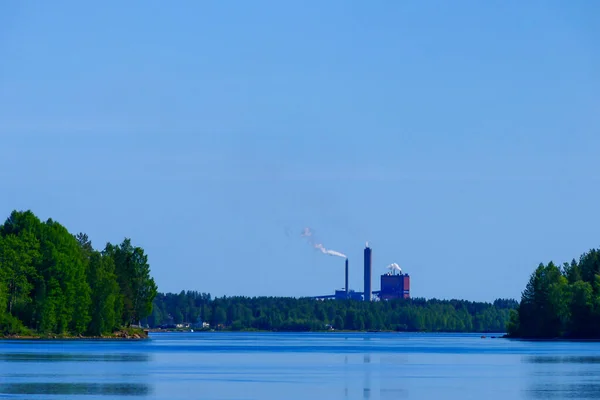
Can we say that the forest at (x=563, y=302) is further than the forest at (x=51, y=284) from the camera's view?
Yes

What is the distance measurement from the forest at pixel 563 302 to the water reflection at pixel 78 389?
119m

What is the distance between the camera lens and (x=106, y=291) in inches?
5674

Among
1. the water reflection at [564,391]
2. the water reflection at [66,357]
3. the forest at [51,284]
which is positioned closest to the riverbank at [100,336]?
the forest at [51,284]

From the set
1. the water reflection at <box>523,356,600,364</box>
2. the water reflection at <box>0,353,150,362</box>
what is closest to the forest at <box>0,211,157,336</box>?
the water reflection at <box>0,353,150,362</box>

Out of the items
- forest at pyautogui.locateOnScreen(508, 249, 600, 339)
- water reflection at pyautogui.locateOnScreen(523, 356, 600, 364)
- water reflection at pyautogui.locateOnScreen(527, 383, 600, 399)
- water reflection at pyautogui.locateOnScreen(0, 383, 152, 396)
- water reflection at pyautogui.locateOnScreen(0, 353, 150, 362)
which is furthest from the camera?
forest at pyautogui.locateOnScreen(508, 249, 600, 339)

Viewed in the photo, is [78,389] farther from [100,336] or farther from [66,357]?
[100,336]

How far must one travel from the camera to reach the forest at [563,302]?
174m

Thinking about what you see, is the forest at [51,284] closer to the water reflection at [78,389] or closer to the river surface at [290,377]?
the river surface at [290,377]

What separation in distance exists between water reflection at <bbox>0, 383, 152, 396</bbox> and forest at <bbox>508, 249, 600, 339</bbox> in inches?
4676

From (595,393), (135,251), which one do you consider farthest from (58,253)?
(595,393)

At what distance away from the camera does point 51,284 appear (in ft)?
437

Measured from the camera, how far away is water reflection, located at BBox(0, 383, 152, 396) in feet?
188

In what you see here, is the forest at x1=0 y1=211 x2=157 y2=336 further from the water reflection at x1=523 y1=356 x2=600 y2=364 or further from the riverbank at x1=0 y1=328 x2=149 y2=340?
the water reflection at x1=523 y1=356 x2=600 y2=364

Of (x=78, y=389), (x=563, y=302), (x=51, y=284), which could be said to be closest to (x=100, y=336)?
(x=51, y=284)
